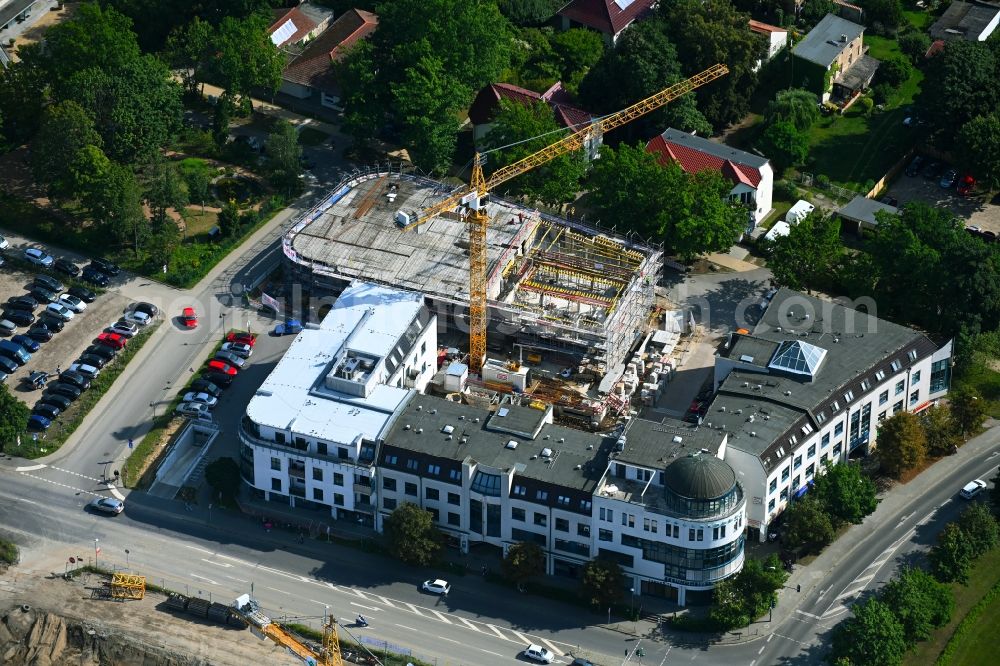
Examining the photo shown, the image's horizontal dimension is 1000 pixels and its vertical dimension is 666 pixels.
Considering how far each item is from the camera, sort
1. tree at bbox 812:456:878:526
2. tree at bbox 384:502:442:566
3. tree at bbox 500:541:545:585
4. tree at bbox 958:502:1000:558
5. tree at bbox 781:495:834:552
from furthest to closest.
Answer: tree at bbox 812:456:878:526
tree at bbox 958:502:1000:558
tree at bbox 781:495:834:552
tree at bbox 384:502:442:566
tree at bbox 500:541:545:585

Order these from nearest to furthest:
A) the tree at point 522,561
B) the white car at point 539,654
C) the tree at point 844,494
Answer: the white car at point 539,654 → the tree at point 522,561 → the tree at point 844,494

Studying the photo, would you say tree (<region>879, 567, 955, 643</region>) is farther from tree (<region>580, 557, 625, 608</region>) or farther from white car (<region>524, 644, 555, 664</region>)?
white car (<region>524, 644, 555, 664</region>)

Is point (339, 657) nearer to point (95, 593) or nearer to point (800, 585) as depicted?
point (95, 593)

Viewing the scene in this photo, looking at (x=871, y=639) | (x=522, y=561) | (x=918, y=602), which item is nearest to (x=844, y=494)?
(x=918, y=602)

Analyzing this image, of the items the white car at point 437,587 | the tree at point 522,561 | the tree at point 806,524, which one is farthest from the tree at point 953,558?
the white car at point 437,587

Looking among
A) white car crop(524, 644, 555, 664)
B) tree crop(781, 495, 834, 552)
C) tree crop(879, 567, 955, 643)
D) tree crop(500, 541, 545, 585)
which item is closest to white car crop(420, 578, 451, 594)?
tree crop(500, 541, 545, 585)

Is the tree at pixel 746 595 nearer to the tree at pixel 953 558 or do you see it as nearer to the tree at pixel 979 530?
the tree at pixel 953 558
